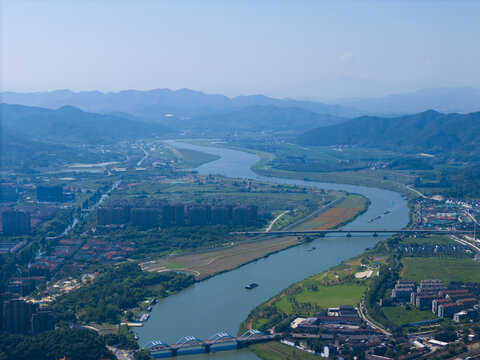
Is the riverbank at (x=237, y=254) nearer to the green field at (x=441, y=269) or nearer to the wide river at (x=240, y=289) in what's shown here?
the wide river at (x=240, y=289)

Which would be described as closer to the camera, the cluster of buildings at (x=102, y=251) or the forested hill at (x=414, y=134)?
the cluster of buildings at (x=102, y=251)

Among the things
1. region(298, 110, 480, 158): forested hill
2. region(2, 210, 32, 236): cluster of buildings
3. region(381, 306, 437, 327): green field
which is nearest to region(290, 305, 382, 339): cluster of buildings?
region(381, 306, 437, 327): green field

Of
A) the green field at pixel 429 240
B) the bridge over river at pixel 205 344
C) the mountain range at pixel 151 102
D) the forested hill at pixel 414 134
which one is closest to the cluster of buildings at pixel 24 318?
the bridge over river at pixel 205 344

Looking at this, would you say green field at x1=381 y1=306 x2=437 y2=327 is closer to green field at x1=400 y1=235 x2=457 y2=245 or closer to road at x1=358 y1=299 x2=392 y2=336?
road at x1=358 y1=299 x2=392 y2=336

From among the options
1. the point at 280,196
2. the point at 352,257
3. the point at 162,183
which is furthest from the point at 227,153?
the point at 352,257

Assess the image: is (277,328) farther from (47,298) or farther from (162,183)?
(162,183)

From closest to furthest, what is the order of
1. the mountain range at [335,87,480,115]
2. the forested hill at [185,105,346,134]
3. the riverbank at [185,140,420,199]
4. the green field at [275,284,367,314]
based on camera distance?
the green field at [275,284,367,314] < the riverbank at [185,140,420,199] < the forested hill at [185,105,346,134] < the mountain range at [335,87,480,115]
